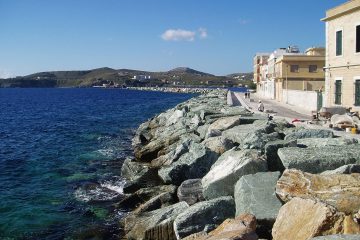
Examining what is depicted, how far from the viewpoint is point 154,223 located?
946 centimetres

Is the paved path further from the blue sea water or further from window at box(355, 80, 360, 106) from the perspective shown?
the blue sea water

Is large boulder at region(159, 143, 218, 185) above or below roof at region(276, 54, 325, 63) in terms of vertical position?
below

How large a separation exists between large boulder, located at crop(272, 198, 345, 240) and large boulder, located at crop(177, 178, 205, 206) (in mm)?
3634

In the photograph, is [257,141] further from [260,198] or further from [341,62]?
[341,62]

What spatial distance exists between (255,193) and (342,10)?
2057 centimetres

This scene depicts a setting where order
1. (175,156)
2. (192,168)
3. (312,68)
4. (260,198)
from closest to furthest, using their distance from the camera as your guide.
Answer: (260,198), (192,168), (175,156), (312,68)

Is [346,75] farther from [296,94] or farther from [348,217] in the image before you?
[348,217]

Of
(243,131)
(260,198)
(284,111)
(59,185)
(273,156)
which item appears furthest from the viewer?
(284,111)

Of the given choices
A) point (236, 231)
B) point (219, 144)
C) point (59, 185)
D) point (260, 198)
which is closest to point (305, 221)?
point (236, 231)

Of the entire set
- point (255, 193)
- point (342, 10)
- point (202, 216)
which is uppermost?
point (342, 10)

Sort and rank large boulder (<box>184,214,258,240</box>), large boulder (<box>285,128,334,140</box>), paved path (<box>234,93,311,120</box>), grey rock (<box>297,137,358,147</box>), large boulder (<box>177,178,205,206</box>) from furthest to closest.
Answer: paved path (<box>234,93,311,120</box>) → large boulder (<box>285,128,334,140</box>) → grey rock (<box>297,137,358,147</box>) → large boulder (<box>177,178,205,206</box>) → large boulder (<box>184,214,258,240</box>)

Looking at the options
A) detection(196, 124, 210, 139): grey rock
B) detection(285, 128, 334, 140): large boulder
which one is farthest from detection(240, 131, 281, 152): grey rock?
detection(196, 124, 210, 139): grey rock

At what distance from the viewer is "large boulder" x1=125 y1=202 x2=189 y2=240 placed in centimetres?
923

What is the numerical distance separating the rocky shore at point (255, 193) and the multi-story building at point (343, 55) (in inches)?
513
